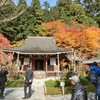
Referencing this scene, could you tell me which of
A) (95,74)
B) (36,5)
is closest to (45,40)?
(36,5)

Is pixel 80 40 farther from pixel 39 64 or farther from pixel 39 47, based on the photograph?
pixel 39 64

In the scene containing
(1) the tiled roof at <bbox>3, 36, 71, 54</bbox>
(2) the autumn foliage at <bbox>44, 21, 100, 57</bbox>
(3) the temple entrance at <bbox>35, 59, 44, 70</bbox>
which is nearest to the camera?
(1) the tiled roof at <bbox>3, 36, 71, 54</bbox>

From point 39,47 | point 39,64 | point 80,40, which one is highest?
point 80,40

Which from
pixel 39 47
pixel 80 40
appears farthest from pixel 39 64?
pixel 80 40

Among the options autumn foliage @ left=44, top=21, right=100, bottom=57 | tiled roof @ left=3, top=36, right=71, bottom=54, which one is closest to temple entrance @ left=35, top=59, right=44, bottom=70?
tiled roof @ left=3, top=36, right=71, bottom=54

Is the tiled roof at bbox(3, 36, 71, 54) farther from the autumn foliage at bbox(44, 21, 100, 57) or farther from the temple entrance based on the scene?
the autumn foliage at bbox(44, 21, 100, 57)

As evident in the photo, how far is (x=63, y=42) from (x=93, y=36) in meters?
4.72

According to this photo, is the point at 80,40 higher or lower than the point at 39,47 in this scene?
higher

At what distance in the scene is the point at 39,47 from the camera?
26.2 m

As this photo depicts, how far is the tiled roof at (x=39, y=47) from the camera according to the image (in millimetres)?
24141

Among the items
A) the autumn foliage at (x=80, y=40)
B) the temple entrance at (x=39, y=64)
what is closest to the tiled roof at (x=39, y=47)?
the temple entrance at (x=39, y=64)

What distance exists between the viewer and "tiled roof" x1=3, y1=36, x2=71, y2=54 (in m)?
24.1

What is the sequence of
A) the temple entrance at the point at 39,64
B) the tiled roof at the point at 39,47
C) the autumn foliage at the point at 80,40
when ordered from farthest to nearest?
the autumn foliage at the point at 80,40 → the temple entrance at the point at 39,64 → the tiled roof at the point at 39,47

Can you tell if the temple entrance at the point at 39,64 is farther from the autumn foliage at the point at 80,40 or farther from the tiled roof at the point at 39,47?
the autumn foliage at the point at 80,40
